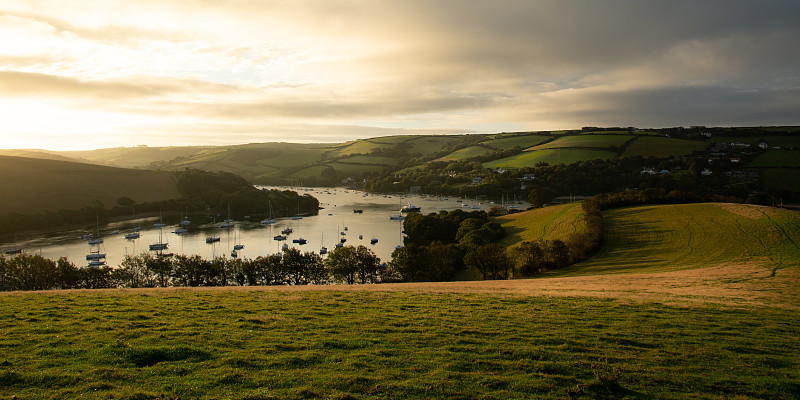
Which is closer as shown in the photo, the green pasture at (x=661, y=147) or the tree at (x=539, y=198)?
the tree at (x=539, y=198)

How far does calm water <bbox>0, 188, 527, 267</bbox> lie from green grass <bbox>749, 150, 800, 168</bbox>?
93.3m

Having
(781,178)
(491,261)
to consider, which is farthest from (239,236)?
(781,178)

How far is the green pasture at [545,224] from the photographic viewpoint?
70.3m

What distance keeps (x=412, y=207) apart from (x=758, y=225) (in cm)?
9727

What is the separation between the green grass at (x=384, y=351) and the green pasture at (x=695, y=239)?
29.6 m

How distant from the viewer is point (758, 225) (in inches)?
2315

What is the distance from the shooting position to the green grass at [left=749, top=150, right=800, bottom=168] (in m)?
138

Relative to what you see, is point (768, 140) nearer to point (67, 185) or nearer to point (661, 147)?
point (661, 147)

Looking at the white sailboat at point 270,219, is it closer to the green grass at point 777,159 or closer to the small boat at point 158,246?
the small boat at point 158,246

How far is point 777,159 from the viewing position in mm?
144250

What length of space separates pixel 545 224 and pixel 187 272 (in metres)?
60.4

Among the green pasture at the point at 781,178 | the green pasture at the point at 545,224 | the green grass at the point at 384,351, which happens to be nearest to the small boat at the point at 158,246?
the green pasture at the point at 545,224

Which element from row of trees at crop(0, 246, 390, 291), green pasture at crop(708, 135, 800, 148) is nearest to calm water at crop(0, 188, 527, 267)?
row of trees at crop(0, 246, 390, 291)

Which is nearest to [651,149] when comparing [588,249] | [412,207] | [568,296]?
[412,207]
